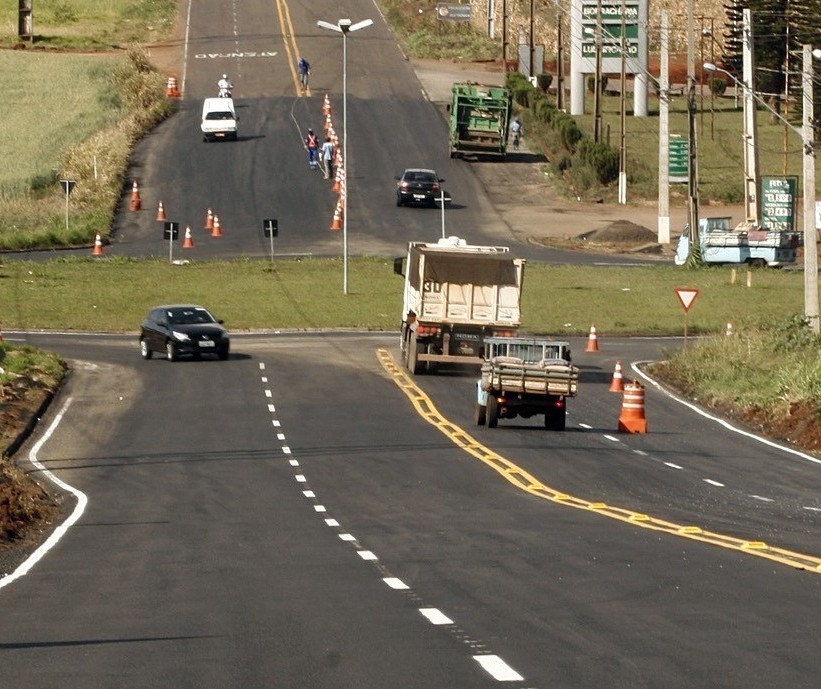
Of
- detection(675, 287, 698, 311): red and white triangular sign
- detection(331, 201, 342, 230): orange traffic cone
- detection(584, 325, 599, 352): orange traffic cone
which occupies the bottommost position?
detection(584, 325, 599, 352): orange traffic cone

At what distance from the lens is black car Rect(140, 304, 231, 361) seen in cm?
4356

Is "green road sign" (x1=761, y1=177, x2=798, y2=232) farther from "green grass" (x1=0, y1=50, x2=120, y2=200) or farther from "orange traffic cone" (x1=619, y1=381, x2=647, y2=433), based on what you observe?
"orange traffic cone" (x1=619, y1=381, x2=647, y2=433)

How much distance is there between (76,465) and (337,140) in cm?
6131

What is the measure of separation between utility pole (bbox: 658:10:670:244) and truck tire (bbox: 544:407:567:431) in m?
37.1

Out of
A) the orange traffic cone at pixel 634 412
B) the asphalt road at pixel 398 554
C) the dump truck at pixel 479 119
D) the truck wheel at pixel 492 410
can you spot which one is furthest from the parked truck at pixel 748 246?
the truck wheel at pixel 492 410

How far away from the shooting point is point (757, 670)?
10.2 metres

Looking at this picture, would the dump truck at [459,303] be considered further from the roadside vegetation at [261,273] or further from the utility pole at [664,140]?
the utility pole at [664,140]

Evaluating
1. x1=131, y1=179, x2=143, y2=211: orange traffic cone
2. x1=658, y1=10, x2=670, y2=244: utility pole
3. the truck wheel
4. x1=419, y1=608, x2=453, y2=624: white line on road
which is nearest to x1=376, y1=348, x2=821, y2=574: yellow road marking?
the truck wheel

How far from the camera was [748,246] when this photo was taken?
221ft

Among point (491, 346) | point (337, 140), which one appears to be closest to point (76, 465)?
point (491, 346)

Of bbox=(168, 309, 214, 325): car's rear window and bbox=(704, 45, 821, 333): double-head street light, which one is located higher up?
bbox=(704, 45, 821, 333): double-head street light

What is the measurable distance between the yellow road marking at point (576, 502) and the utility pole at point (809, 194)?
8.99 metres

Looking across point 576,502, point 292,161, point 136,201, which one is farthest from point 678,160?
point 576,502

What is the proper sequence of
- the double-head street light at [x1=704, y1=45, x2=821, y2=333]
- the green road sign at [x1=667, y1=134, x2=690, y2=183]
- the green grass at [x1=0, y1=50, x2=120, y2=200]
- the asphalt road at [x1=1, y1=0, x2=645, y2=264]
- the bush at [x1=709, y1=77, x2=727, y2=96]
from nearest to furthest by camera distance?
the double-head street light at [x1=704, y1=45, x2=821, y2=333]
the asphalt road at [x1=1, y1=0, x2=645, y2=264]
the green road sign at [x1=667, y1=134, x2=690, y2=183]
the green grass at [x1=0, y1=50, x2=120, y2=200]
the bush at [x1=709, y1=77, x2=727, y2=96]
